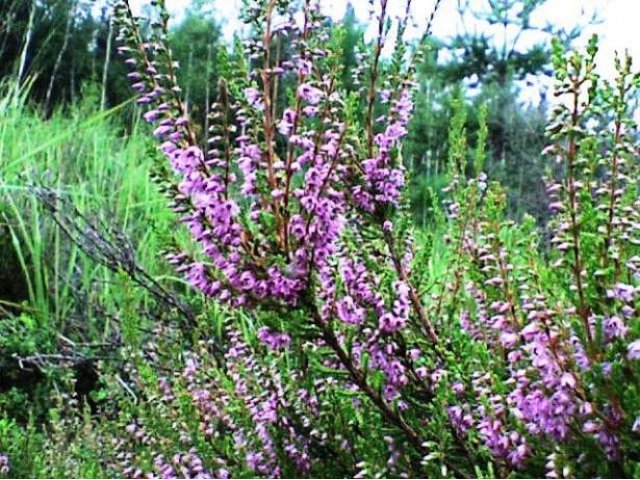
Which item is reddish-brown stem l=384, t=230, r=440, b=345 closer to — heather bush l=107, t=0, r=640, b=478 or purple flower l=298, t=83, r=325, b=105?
heather bush l=107, t=0, r=640, b=478

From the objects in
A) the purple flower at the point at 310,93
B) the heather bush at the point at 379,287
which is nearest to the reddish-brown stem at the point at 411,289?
the heather bush at the point at 379,287

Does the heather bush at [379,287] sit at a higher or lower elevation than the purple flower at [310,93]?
lower

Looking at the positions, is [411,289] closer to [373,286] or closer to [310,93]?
[373,286]

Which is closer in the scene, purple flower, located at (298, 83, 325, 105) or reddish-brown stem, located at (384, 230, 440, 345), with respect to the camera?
purple flower, located at (298, 83, 325, 105)

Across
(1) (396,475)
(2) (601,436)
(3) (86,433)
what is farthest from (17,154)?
(2) (601,436)

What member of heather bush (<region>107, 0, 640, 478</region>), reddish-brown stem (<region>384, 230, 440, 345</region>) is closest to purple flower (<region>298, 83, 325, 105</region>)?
heather bush (<region>107, 0, 640, 478</region>)

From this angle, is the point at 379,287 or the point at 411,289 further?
the point at 411,289

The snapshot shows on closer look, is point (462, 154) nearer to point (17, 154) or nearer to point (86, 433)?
point (86, 433)

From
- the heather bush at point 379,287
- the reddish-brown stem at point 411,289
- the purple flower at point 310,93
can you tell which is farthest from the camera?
the reddish-brown stem at point 411,289

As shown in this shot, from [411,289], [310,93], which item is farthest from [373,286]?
[310,93]

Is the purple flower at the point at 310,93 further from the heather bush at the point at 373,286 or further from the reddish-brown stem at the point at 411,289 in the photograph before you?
the reddish-brown stem at the point at 411,289

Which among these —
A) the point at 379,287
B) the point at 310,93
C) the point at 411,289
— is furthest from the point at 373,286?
the point at 310,93

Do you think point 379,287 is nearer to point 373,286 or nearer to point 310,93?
point 373,286

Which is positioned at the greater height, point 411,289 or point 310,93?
point 310,93
